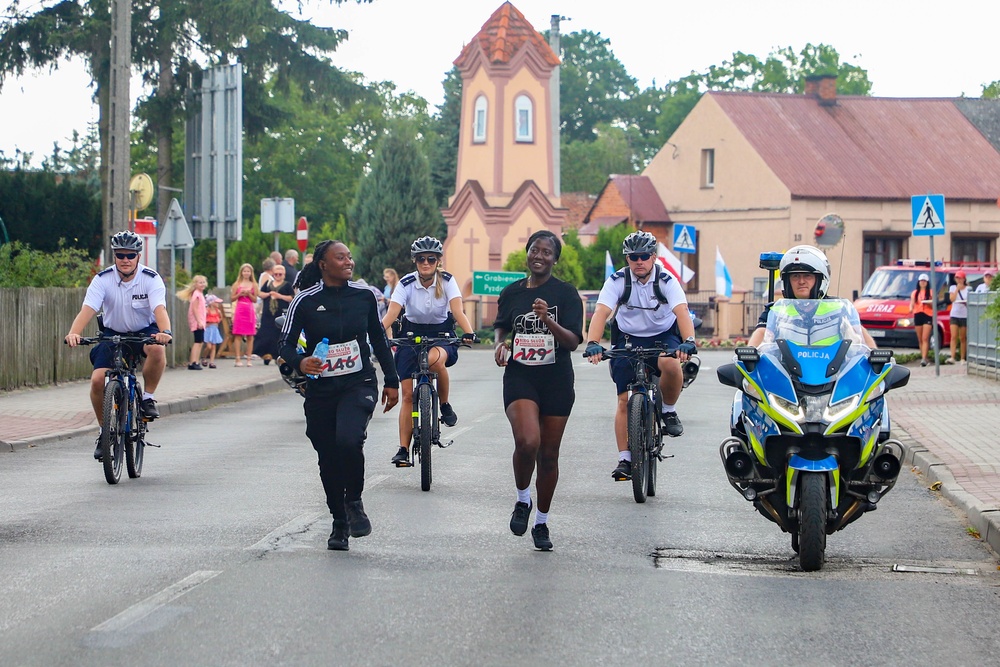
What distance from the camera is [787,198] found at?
5428 centimetres

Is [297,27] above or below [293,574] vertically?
above

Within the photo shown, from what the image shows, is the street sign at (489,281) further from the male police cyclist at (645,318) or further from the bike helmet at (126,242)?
the male police cyclist at (645,318)

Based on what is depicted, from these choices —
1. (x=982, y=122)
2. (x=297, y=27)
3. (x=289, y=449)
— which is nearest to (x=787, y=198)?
(x=982, y=122)

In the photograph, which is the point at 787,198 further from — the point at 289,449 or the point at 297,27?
the point at 289,449

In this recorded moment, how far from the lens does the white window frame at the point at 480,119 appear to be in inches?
2077

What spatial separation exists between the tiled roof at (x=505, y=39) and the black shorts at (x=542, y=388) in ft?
144

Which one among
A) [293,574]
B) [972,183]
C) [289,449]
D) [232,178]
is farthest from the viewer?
[972,183]

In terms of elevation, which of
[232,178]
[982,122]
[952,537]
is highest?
[982,122]

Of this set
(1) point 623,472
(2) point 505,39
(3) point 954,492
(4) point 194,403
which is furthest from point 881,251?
(1) point 623,472

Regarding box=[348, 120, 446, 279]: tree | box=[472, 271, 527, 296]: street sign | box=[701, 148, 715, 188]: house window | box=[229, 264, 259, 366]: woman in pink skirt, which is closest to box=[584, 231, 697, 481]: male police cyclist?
box=[229, 264, 259, 366]: woman in pink skirt

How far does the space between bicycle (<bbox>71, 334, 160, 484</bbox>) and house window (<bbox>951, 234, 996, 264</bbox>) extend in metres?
48.5

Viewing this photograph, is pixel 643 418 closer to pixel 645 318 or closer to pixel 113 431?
pixel 645 318

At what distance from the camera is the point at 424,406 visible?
37.3ft

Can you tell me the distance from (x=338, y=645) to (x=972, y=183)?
5384cm
